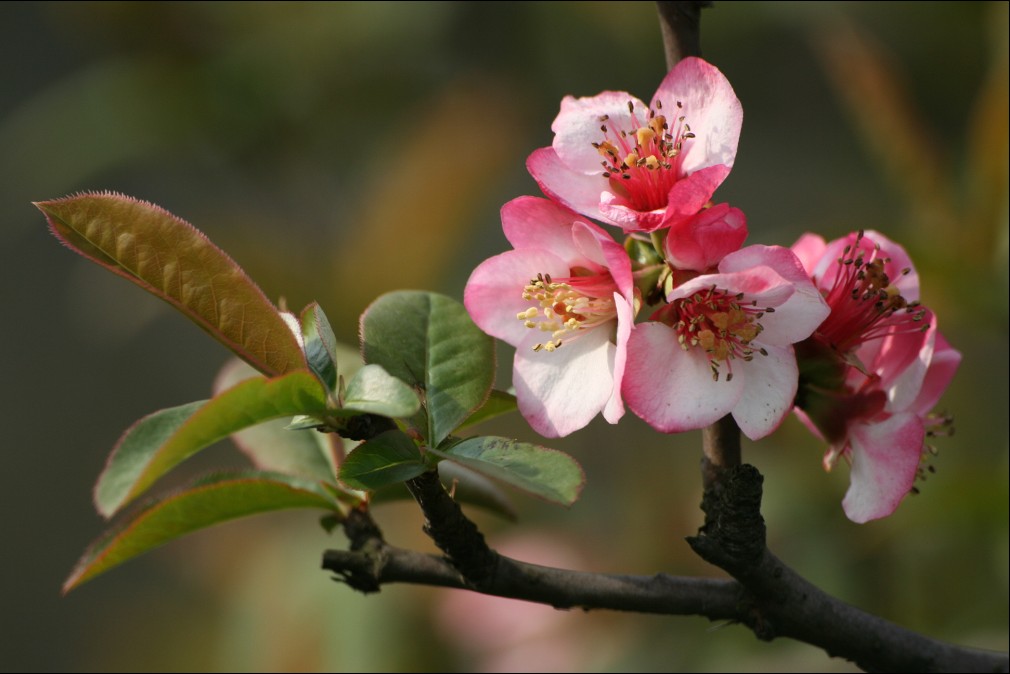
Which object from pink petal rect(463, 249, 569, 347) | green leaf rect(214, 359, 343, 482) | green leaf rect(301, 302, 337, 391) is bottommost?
green leaf rect(214, 359, 343, 482)

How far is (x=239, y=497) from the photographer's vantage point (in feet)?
1.75

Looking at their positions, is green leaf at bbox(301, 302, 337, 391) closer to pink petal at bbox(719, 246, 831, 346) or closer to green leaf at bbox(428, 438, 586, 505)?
green leaf at bbox(428, 438, 586, 505)

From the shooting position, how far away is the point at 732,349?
0.54 metres

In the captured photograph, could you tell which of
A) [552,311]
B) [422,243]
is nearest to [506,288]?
[552,311]

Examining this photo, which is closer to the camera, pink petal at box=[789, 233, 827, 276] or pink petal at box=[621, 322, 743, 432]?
pink petal at box=[621, 322, 743, 432]

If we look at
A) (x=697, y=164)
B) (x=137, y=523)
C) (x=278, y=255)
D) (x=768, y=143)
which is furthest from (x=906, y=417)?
(x=768, y=143)

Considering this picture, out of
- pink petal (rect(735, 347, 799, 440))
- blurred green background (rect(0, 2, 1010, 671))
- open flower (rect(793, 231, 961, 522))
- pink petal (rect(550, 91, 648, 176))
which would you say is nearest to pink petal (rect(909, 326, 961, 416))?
open flower (rect(793, 231, 961, 522))

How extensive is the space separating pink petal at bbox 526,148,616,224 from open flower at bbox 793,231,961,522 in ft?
0.49

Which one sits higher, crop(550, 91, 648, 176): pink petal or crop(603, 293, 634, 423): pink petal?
crop(550, 91, 648, 176): pink petal

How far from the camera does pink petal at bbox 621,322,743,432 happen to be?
1.67ft

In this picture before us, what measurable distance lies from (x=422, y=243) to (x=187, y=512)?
3.53 ft

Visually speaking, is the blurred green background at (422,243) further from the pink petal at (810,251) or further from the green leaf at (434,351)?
the green leaf at (434,351)

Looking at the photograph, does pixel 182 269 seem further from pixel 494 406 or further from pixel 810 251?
pixel 810 251

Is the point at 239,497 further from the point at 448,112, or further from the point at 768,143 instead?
the point at 768,143
